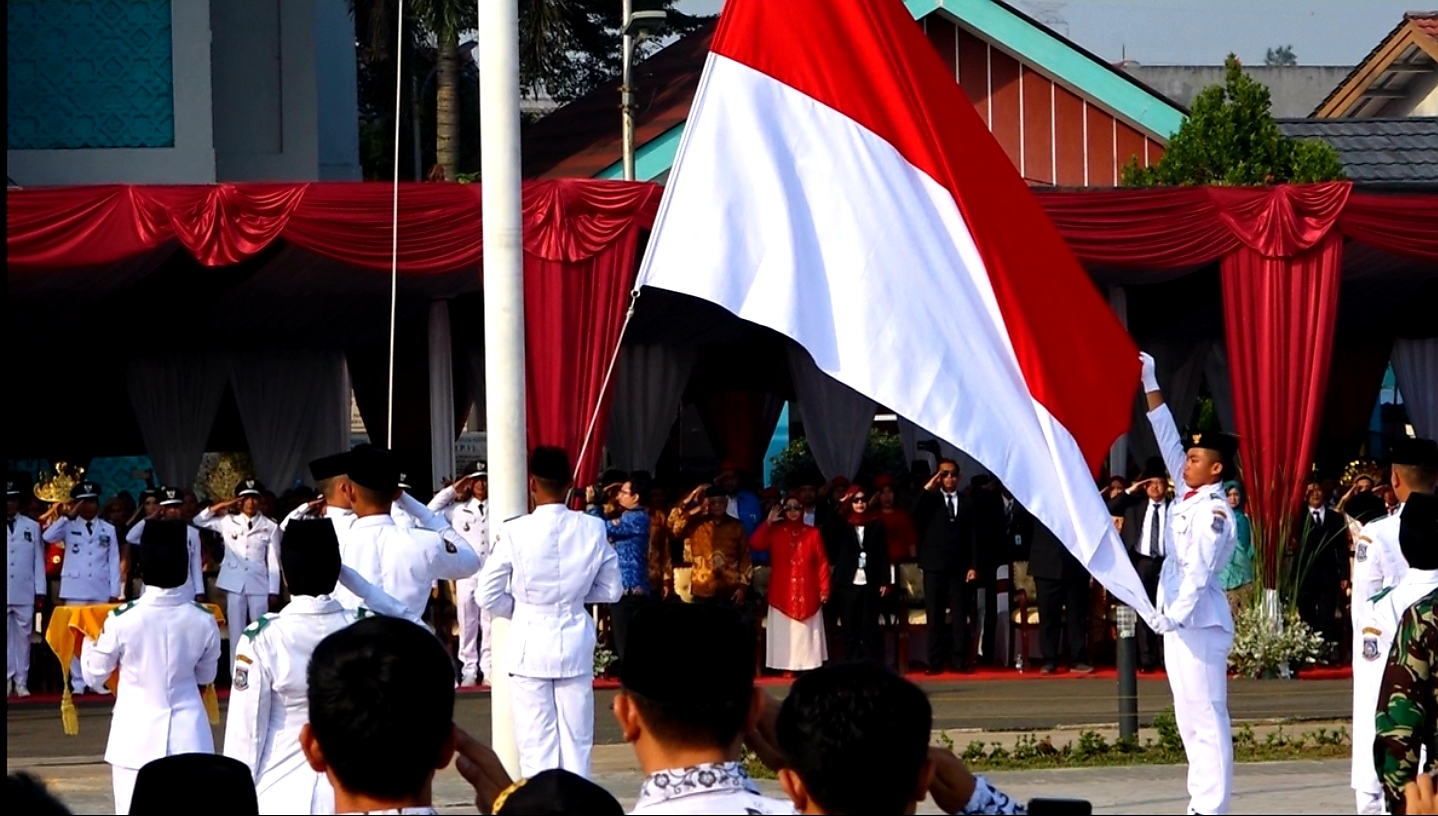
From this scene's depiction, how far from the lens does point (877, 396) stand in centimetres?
735

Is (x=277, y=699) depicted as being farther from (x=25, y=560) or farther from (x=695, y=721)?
(x=25, y=560)

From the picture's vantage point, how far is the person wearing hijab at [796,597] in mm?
15984

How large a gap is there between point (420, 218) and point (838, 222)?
783cm

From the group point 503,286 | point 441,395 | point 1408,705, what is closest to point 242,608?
point 441,395

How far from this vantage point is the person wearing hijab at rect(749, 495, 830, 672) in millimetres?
15984

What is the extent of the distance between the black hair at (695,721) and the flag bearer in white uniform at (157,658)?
14.1ft

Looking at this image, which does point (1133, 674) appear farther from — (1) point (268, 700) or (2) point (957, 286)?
(1) point (268, 700)

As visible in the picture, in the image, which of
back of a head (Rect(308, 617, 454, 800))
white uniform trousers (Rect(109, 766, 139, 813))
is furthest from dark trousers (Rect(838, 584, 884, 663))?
back of a head (Rect(308, 617, 454, 800))

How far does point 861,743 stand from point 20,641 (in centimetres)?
1395

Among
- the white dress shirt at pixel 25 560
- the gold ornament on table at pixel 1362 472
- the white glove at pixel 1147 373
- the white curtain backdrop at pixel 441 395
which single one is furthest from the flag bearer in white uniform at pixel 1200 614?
the white curtain backdrop at pixel 441 395

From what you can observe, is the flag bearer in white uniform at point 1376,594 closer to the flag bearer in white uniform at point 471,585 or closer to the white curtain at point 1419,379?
the flag bearer in white uniform at point 471,585

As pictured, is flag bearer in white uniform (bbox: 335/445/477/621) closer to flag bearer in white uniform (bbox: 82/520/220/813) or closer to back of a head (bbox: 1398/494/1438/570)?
flag bearer in white uniform (bbox: 82/520/220/813)

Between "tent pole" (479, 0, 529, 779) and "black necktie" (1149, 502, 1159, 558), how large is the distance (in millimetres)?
7702

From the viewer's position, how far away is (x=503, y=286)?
29.9 feet
